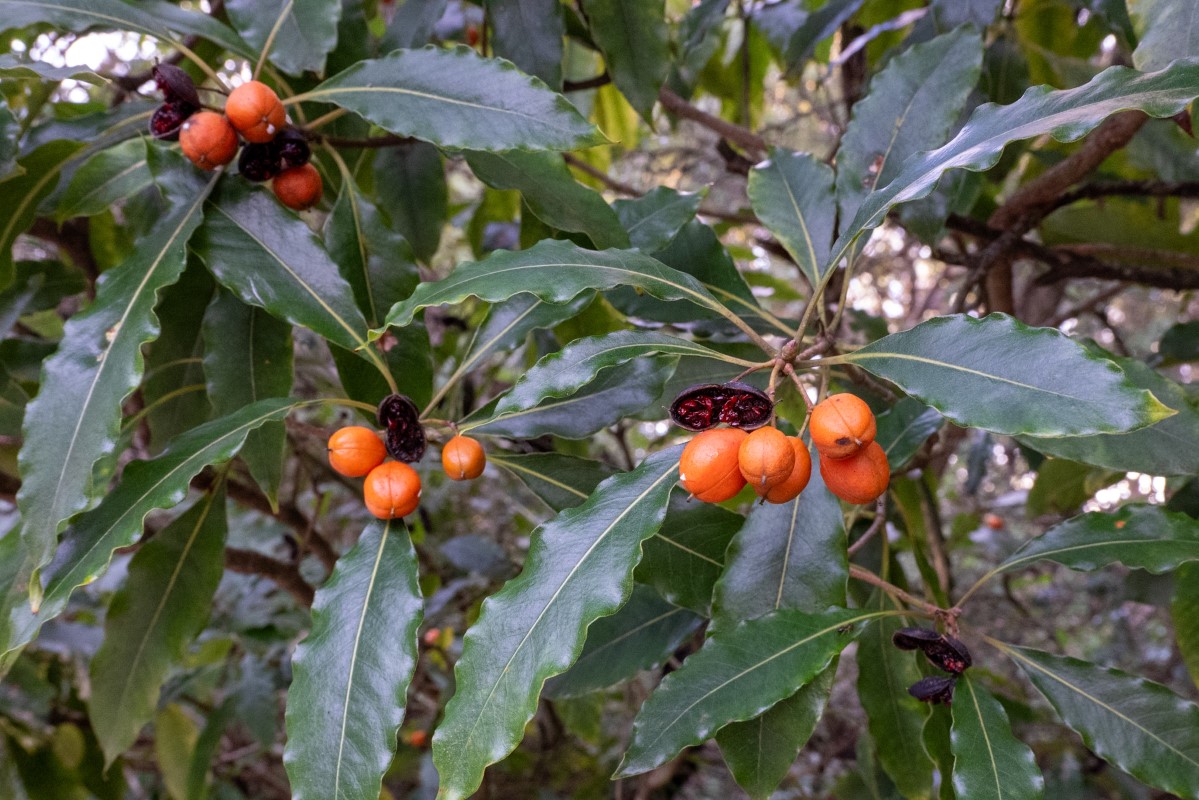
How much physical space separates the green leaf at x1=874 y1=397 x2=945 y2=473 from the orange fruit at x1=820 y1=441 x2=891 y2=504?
1.29 ft

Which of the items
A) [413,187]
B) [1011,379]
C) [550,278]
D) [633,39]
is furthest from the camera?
[413,187]

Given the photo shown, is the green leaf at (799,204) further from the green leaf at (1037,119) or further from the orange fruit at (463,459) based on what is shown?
the orange fruit at (463,459)

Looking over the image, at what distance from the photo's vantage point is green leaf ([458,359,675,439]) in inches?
39.0

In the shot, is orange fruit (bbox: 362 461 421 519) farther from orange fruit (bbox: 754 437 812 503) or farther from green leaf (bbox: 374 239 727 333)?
orange fruit (bbox: 754 437 812 503)

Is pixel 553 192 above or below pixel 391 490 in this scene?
above

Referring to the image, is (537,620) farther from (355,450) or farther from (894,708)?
(894,708)

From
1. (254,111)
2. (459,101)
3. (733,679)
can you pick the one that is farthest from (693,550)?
(254,111)

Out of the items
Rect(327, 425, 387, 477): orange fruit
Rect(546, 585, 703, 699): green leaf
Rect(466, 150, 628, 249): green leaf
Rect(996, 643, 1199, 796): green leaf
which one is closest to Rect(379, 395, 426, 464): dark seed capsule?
Rect(327, 425, 387, 477): orange fruit

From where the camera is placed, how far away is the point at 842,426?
27.3 inches

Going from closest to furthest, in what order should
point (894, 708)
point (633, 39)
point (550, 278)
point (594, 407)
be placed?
point (550, 278), point (594, 407), point (894, 708), point (633, 39)

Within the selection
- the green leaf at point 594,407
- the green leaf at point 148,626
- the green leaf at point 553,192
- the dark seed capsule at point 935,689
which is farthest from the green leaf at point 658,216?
the green leaf at point 148,626

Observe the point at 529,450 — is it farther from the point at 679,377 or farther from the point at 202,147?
the point at 202,147

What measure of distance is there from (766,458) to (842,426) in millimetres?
72

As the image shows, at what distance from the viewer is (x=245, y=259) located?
1008 millimetres
